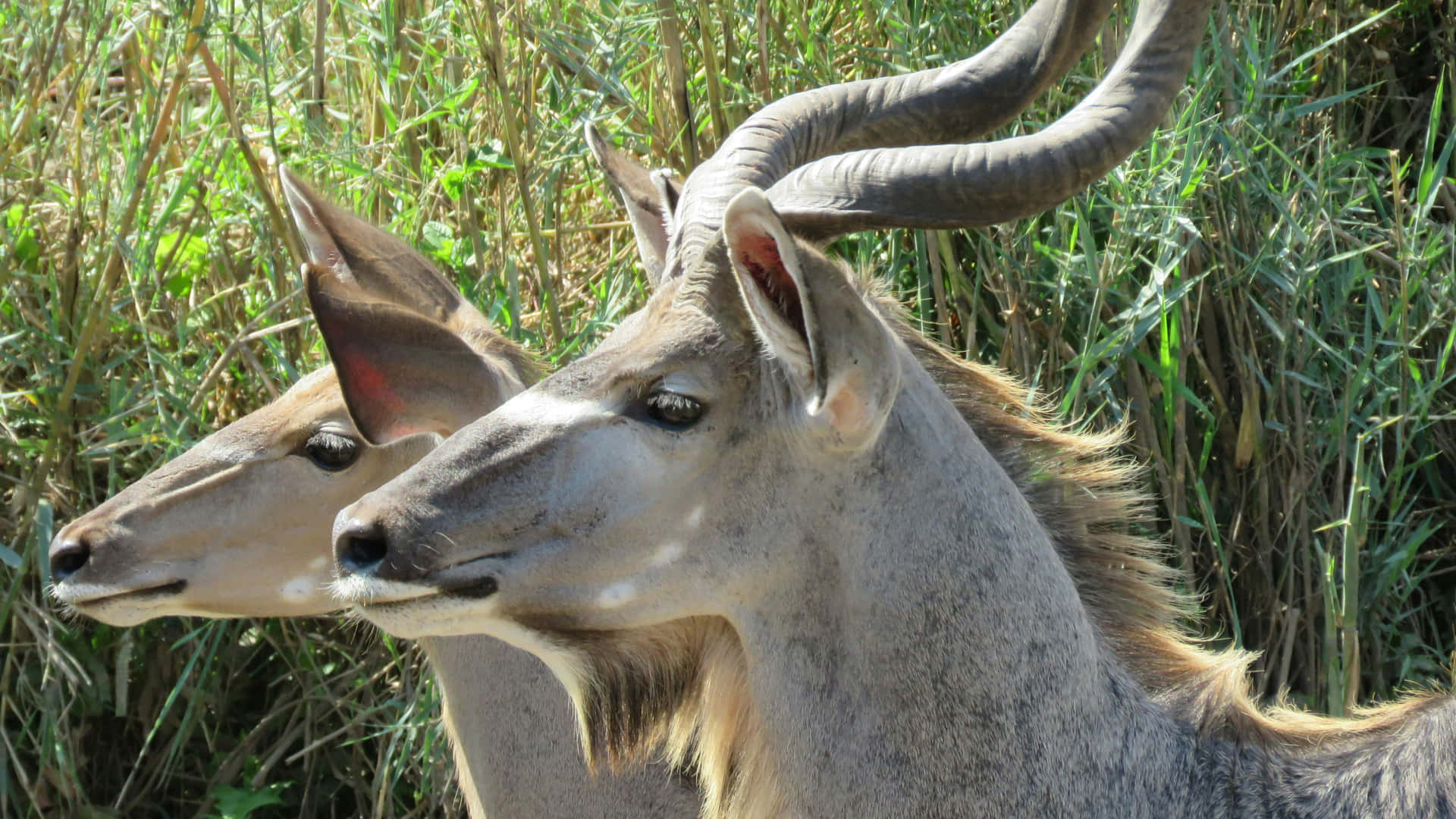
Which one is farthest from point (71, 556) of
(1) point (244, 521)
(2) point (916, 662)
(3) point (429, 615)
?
(2) point (916, 662)

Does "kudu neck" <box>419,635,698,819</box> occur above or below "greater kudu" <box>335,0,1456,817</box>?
below

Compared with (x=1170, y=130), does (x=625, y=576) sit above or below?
below

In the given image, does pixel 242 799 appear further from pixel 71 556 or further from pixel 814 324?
pixel 814 324

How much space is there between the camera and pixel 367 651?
15.7ft

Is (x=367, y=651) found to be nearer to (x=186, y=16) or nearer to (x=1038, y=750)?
(x=186, y=16)

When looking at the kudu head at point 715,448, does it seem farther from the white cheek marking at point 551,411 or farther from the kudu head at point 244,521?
the kudu head at point 244,521

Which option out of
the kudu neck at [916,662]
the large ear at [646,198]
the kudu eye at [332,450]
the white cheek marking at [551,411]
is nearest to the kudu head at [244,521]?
the kudu eye at [332,450]

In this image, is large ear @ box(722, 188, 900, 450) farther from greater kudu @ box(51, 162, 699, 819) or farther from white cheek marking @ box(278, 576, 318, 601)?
white cheek marking @ box(278, 576, 318, 601)

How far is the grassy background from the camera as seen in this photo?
13.4ft

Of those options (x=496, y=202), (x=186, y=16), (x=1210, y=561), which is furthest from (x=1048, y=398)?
(x=186, y=16)

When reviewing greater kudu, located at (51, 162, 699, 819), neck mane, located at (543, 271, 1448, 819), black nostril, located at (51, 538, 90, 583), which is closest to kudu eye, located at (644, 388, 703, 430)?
neck mane, located at (543, 271, 1448, 819)

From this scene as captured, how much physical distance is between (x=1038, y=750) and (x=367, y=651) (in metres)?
2.92

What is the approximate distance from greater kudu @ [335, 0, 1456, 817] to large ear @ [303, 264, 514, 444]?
0.90 metres

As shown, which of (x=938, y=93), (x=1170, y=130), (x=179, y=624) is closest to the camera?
(x=938, y=93)
